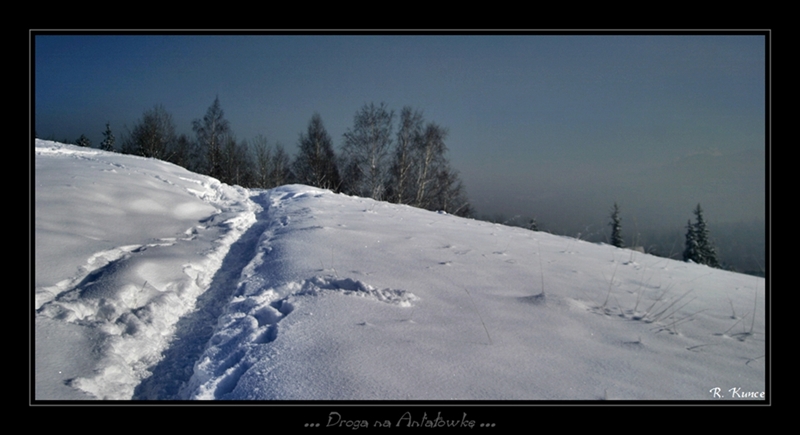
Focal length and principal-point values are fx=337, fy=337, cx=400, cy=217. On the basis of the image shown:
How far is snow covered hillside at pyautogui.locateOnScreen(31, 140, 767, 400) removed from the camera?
4.92 feet

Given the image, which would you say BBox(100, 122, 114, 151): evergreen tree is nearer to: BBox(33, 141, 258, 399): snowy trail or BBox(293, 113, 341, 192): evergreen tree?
BBox(293, 113, 341, 192): evergreen tree

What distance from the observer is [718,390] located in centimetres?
150

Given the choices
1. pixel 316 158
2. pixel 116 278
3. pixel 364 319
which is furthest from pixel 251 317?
pixel 316 158

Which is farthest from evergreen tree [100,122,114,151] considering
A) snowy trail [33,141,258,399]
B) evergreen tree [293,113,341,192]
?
snowy trail [33,141,258,399]

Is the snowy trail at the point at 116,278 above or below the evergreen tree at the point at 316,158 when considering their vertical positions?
below

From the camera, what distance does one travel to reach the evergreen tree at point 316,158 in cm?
2214

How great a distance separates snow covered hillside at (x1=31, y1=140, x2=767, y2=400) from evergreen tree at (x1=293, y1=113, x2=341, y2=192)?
18.2 metres

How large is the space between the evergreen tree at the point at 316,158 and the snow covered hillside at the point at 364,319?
59.9ft

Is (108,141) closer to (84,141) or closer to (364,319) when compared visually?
(84,141)

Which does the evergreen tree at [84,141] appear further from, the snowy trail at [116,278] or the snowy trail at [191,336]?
the snowy trail at [191,336]

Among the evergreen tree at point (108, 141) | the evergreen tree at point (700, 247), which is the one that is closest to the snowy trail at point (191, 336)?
the evergreen tree at point (700, 247)
